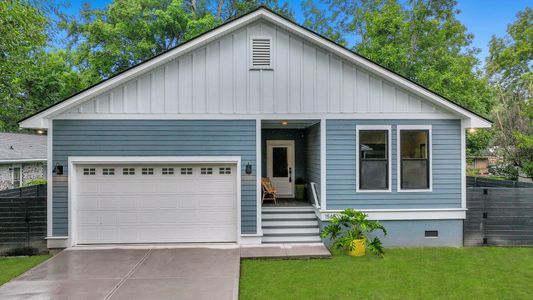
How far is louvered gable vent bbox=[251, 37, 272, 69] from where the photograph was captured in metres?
8.27

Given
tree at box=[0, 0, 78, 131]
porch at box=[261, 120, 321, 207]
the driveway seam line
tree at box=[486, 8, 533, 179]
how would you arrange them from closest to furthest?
1. the driveway seam line
2. tree at box=[0, 0, 78, 131]
3. porch at box=[261, 120, 321, 207]
4. tree at box=[486, 8, 533, 179]

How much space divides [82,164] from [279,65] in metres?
5.42

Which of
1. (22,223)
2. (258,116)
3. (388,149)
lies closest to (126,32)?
(22,223)

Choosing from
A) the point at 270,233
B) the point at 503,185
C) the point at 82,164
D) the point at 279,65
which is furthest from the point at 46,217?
the point at 503,185

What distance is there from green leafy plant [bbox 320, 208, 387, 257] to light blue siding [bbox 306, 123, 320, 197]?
1.11 metres

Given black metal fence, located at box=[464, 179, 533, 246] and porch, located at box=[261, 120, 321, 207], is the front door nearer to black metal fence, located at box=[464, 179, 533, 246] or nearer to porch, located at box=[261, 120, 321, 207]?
porch, located at box=[261, 120, 321, 207]

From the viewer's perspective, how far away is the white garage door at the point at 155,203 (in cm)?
820

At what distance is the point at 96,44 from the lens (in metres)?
19.6

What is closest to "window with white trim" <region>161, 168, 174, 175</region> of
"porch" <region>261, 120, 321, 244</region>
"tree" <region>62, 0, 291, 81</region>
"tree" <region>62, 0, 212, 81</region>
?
"porch" <region>261, 120, 321, 244</region>

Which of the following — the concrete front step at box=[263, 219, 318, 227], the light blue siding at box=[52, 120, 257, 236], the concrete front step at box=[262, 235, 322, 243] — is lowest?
the concrete front step at box=[262, 235, 322, 243]

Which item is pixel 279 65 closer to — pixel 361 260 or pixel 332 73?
pixel 332 73

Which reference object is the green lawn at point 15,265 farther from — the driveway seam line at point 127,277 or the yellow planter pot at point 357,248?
the yellow planter pot at point 357,248

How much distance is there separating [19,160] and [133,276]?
44.5 ft

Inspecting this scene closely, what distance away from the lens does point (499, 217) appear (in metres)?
8.26
